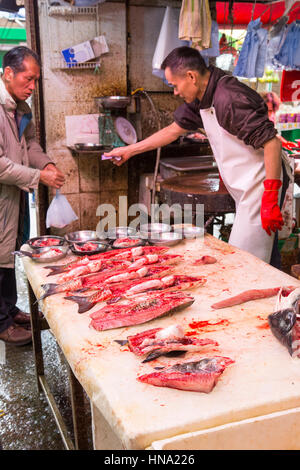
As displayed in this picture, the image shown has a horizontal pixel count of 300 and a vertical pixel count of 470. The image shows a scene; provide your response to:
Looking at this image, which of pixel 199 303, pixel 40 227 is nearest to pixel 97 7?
pixel 40 227

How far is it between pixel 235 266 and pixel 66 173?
14.6 ft

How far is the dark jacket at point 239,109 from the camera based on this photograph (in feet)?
11.3

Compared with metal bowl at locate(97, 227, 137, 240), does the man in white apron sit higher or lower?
higher

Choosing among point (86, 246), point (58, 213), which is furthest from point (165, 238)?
point (58, 213)

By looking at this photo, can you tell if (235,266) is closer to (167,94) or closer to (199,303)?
(199,303)

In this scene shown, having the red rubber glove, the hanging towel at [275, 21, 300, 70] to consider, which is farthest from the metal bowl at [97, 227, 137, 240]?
the hanging towel at [275, 21, 300, 70]

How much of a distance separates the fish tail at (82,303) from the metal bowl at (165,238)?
1.12m

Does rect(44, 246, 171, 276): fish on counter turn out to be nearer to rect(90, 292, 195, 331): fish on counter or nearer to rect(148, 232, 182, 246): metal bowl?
rect(148, 232, 182, 246): metal bowl

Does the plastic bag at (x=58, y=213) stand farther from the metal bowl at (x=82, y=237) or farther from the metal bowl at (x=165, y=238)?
the metal bowl at (x=165, y=238)

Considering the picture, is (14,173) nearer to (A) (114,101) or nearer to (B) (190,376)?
(A) (114,101)

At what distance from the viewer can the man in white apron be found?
3.49m

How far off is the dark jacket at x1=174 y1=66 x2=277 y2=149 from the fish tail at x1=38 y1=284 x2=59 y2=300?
6.65 ft

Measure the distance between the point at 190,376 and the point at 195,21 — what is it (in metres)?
4.93

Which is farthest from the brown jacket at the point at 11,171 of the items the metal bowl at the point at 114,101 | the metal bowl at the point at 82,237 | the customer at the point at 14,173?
the metal bowl at the point at 114,101
